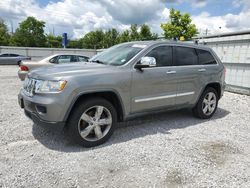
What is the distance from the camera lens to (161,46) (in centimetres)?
396

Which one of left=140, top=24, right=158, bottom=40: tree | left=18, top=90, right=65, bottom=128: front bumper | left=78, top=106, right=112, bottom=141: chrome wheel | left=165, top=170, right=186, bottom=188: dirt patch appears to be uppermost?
left=140, top=24, right=158, bottom=40: tree

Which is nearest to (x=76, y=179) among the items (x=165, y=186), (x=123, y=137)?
(x=165, y=186)

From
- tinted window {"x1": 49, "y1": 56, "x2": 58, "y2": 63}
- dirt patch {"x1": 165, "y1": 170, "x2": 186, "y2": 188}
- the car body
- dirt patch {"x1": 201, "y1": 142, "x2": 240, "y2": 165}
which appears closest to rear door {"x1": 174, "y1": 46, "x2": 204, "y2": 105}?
dirt patch {"x1": 201, "y1": 142, "x2": 240, "y2": 165}

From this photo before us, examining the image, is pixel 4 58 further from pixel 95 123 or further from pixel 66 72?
pixel 95 123

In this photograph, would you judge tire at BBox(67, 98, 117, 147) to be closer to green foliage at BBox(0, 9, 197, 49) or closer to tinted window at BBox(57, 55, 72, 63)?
tinted window at BBox(57, 55, 72, 63)

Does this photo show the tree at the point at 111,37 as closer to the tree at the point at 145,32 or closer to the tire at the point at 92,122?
the tree at the point at 145,32

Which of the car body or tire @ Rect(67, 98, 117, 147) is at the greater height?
the car body

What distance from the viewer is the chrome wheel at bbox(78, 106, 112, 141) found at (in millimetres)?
3148

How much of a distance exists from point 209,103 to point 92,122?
3.16 metres

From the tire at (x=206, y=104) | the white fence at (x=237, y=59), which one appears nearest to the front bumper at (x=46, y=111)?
the tire at (x=206, y=104)

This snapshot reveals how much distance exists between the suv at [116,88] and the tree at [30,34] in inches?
2089

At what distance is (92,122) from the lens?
3.19m

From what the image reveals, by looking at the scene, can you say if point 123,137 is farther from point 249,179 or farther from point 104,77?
point 249,179

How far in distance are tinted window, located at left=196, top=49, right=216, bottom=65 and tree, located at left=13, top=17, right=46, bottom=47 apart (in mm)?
53291
